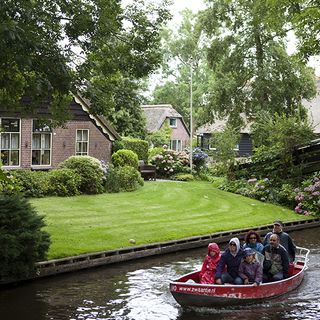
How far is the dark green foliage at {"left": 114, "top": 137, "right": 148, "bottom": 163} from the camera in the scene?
37.5 metres

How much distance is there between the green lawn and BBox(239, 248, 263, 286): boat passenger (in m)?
5.41

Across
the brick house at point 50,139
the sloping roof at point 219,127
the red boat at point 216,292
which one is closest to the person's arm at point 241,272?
the red boat at point 216,292

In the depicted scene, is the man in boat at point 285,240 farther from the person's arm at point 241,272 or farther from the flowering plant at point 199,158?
the flowering plant at point 199,158

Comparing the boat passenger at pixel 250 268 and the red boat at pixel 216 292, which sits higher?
the boat passenger at pixel 250 268

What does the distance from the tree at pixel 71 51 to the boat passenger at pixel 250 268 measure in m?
5.68

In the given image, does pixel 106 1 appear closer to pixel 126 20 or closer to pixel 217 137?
pixel 126 20

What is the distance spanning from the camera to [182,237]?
20359mm

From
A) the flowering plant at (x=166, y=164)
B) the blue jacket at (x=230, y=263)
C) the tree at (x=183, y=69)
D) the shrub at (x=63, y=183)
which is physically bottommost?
the blue jacket at (x=230, y=263)

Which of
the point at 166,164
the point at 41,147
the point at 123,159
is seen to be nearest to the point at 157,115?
the point at 166,164

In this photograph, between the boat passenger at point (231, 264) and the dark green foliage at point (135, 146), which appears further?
the dark green foliage at point (135, 146)

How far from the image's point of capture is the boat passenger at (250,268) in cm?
1360

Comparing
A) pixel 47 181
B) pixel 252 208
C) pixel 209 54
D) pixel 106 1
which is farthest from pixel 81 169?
pixel 209 54

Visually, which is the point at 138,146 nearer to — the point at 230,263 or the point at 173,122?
the point at 173,122

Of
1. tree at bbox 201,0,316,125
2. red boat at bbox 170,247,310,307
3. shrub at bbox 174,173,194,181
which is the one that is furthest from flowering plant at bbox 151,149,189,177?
red boat at bbox 170,247,310,307
